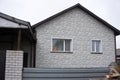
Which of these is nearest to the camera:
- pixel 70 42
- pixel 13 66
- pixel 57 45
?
pixel 13 66

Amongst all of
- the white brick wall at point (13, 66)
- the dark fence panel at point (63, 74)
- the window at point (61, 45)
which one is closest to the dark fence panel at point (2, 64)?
the white brick wall at point (13, 66)

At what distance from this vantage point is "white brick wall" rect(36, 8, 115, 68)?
15859mm

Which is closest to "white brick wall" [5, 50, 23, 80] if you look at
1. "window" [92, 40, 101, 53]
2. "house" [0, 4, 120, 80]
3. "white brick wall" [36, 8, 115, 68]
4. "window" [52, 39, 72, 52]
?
"house" [0, 4, 120, 80]

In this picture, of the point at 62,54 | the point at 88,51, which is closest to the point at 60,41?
the point at 62,54

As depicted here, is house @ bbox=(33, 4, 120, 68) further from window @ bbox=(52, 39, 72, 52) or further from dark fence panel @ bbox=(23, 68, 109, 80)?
dark fence panel @ bbox=(23, 68, 109, 80)

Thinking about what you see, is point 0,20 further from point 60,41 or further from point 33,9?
point 33,9

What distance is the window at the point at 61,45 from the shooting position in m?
16.1

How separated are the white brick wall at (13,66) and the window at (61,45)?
8336mm

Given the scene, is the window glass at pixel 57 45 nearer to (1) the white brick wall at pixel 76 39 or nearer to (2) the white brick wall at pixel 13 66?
(1) the white brick wall at pixel 76 39

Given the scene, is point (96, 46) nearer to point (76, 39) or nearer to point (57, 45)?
point (76, 39)

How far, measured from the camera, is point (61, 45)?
16359 mm

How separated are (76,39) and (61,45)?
3.98ft

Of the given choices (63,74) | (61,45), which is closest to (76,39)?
(61,45)

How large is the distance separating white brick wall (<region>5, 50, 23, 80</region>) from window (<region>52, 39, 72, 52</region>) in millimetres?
8336
